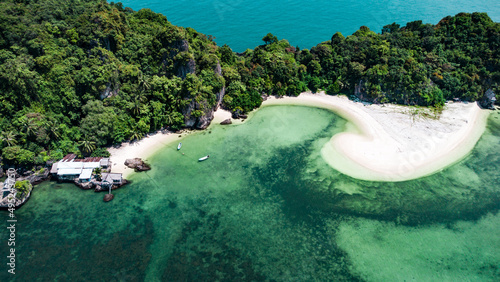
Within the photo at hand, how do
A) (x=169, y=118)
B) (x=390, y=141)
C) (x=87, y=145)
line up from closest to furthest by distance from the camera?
1. (x=87, y=145)
2. (x=390, y=141)
3. (x=169, y=118)

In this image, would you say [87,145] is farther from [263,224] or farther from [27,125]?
[263,224]

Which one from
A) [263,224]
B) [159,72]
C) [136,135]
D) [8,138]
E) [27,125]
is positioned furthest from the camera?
[159,72]

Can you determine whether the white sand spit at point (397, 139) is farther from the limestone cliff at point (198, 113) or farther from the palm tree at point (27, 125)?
the palm tree at point (27, 125)

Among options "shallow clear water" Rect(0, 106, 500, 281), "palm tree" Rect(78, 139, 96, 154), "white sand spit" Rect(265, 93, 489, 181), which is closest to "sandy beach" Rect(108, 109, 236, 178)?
"shallow clear water" Rect(0, 106, 500, 281)

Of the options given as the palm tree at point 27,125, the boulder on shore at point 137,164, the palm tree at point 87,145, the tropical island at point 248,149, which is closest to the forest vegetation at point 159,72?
the palm tree at point 27,125

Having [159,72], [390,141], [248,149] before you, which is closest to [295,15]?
[159,72]

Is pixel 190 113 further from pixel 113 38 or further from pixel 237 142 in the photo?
pixel 113 38

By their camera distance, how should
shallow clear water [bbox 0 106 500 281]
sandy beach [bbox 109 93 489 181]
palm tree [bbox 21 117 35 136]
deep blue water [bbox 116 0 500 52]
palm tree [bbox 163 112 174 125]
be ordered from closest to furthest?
shallow clear water [bbox 0 106 500 281] → palm tree [bbox 21 117 35 136] → sandy beach [bbox 109 93 489 181] → palm tree [bbox 163 112 174 125] → deep blue water [bbox 116 0 500 52]

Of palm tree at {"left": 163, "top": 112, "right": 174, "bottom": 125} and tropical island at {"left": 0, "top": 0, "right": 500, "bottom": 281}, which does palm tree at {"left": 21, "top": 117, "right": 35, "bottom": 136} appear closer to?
tropical island at {"left": 0, "top": 0, "right": 500, "bottom": 281}
